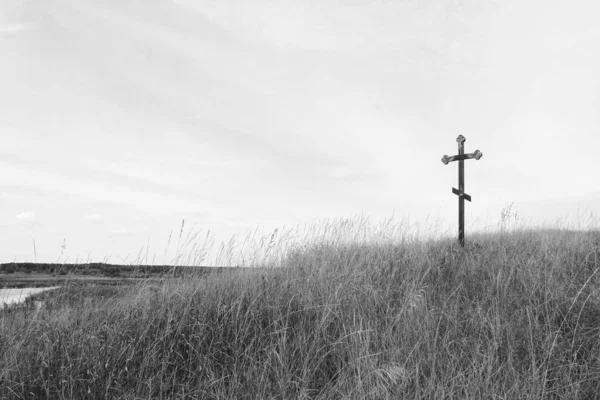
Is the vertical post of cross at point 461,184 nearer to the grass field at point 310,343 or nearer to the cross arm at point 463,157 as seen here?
the cross arm at point 463,157

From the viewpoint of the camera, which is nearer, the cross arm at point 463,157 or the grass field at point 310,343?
the grass field at point 310,343

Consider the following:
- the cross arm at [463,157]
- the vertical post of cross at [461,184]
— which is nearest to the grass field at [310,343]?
the vertical post of cross at [461,184]

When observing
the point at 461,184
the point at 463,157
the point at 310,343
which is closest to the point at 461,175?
the point at 461,184

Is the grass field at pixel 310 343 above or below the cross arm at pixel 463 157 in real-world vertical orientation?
below

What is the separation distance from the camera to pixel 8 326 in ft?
13.4

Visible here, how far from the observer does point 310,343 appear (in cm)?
371

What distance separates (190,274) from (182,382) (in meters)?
2.24

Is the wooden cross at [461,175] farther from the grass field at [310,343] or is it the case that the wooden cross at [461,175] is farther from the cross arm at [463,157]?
the grass field at [310,343]

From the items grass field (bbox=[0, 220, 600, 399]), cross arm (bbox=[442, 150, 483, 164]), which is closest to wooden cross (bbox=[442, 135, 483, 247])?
cross arm (bbox=[442, 150, 483, 164])

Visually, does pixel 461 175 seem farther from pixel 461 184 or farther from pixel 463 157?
pixel 463 157

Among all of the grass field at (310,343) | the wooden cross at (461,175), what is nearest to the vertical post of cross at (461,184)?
the wooden cross at (461,175)

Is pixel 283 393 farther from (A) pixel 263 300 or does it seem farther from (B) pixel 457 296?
(B) pixel 457 296

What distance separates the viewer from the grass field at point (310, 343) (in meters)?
3.08

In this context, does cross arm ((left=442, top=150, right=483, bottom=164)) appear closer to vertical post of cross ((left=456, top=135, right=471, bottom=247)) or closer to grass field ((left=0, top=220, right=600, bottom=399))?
vertical post of cross ((left=456, top=135, right=471, bottom=247))
